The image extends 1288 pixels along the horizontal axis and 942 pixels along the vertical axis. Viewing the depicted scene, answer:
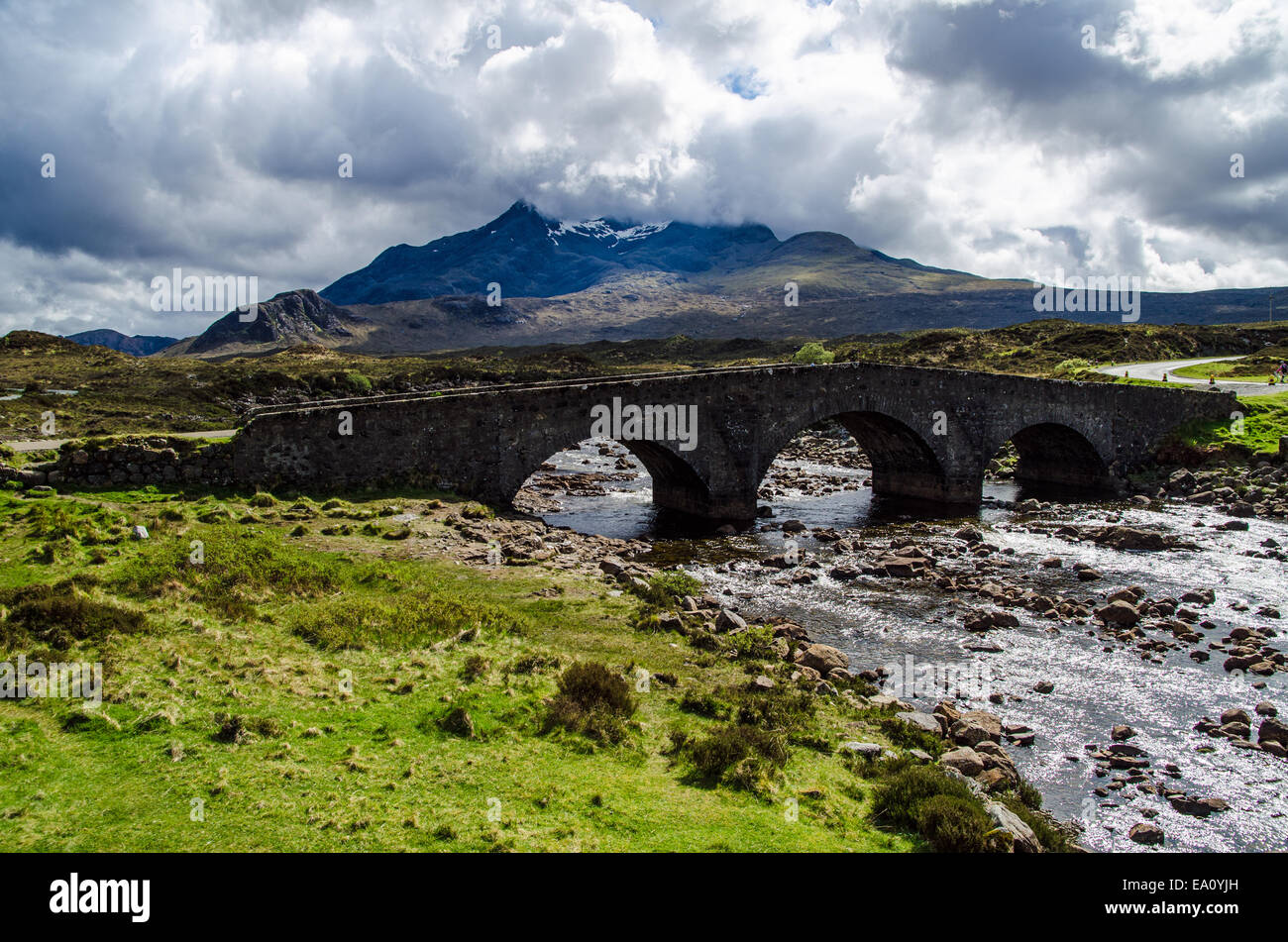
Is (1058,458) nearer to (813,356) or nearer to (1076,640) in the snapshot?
(1076,640)

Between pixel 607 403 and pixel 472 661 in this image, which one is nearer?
pixel 472 661

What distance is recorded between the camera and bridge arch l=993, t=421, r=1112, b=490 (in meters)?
41.9

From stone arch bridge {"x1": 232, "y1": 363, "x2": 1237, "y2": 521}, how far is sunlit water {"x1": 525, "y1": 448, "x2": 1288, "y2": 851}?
3316 mm

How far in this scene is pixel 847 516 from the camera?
34188 millimetres

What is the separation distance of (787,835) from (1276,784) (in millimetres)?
9330

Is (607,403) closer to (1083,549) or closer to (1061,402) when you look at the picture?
(1083,549)

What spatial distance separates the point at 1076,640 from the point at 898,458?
22.3m

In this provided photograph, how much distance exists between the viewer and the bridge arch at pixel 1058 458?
41.9 metres

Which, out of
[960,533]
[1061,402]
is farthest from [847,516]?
[1061,402]

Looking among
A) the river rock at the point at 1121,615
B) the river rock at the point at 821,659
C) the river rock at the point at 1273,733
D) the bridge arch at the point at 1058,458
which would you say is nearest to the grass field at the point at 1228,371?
the bridge arch at the point at 1058,458

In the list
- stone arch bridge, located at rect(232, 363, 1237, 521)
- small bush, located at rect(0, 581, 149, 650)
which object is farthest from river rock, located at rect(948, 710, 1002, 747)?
stone arch bridge, located at rect(232, 363, 1237, 521)

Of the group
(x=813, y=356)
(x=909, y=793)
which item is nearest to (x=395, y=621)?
(x=909, y=793)

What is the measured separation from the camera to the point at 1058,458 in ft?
146
